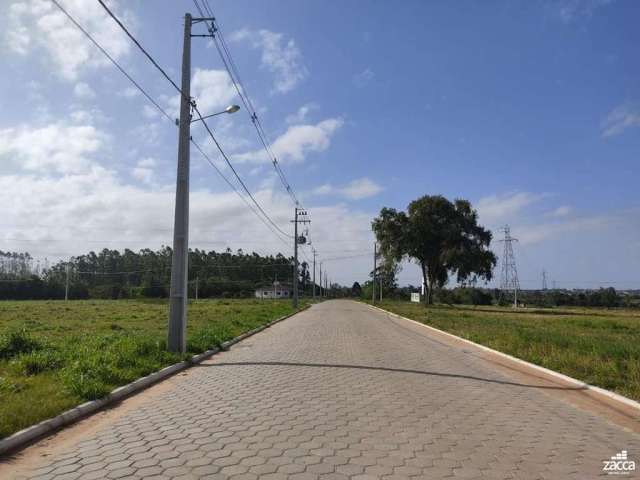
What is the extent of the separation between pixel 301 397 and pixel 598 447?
406cm

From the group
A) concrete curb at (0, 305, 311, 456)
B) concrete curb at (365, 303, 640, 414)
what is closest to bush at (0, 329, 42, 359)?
concrete curb at (0, 305, 311, 456)

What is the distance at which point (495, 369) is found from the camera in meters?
11.9

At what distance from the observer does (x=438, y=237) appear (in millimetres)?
56719

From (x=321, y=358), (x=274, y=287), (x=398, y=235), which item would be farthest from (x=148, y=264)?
(x=321, y=358)

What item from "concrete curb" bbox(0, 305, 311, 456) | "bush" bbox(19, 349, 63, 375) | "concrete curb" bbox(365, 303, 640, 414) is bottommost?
"concrete curb" bbox(365, 303, 640, 414)

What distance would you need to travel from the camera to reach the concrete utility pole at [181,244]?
12766 mm

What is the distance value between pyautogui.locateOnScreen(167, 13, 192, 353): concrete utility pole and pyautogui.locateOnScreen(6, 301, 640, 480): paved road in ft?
7.53

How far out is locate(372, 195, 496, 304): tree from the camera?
54.9m

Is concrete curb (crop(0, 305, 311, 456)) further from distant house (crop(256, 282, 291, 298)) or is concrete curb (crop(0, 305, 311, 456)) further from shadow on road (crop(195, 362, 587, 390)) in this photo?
distant house (crop(256, 282, 291, 298))

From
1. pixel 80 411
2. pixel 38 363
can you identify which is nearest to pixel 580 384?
pixel 80 411

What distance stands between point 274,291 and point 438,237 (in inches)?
2983

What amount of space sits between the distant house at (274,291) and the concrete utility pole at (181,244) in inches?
4426

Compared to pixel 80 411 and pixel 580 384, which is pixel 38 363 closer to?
pixel 80 411

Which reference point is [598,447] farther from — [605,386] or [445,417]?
[605,386]
